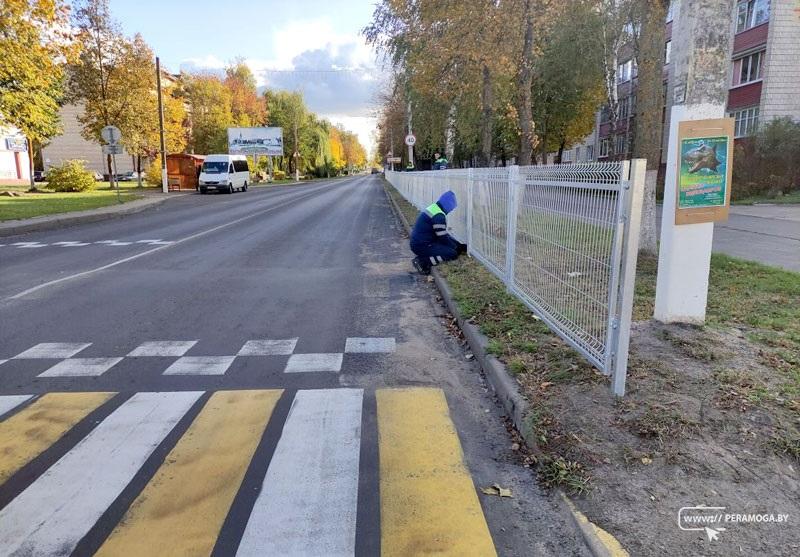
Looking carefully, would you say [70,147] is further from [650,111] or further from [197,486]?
[197,486]

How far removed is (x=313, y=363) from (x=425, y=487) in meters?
2.22

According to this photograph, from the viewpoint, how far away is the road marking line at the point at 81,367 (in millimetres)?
4836

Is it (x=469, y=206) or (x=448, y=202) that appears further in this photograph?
(x=469, y=206)

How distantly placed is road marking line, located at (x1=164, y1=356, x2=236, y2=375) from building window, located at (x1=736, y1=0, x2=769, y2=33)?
114 ft

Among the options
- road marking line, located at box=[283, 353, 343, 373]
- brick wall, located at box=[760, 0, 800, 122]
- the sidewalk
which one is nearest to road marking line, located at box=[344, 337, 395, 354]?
road marking line, located at box=[283, 353, 343, 373]

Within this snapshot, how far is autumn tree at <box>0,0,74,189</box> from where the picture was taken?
1664 centimetres

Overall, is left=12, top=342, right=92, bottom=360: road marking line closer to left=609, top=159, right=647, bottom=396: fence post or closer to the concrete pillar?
left=609, top=159, right=647, bottom=396: fence post

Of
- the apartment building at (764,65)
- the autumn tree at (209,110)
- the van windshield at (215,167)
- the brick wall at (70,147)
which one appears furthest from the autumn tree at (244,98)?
the apartment building at (764,65)

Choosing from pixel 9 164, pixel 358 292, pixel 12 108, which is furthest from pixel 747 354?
pixel 9 164

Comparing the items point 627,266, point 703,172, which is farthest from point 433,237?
point 627,266

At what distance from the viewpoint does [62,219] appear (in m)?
17.7

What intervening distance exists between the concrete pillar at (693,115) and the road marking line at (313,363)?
3089 mm

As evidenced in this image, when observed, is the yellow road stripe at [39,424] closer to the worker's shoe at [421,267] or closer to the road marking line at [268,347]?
the road marking line at [268,347]

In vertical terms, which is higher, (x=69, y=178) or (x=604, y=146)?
(x=604, y=146)
